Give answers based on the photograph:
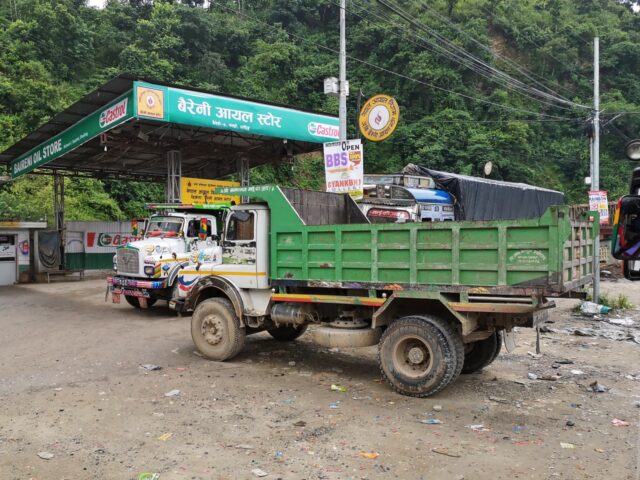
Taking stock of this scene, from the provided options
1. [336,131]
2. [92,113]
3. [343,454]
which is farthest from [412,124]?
[343,454]

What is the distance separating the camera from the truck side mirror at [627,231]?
4.88 m

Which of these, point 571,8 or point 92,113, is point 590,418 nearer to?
point 92,113

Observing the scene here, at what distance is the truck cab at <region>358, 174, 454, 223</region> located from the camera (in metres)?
15.3

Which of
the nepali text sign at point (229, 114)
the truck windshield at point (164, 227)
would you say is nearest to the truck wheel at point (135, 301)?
the truck windshield at point (164, 227)

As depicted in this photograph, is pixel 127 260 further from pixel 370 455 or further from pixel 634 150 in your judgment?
pixel 634 150

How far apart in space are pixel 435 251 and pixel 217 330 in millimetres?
3732

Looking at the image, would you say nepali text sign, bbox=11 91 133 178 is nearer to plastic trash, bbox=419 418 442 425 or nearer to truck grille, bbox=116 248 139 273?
truck grille, bbox=116 248 139 273

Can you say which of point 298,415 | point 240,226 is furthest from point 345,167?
point 298,415

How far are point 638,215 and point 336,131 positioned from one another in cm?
1133

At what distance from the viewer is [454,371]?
19.4 feet

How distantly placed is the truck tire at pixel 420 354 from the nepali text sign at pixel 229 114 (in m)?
8.44

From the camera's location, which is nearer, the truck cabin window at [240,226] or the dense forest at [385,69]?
the truck cabin window at [240,226]

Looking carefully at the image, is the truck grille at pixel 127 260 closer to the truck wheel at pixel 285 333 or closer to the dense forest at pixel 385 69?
the truck wheel at pixel 285 333

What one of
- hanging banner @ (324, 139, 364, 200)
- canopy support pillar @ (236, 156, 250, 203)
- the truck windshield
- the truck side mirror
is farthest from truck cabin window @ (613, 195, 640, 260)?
canopy support pillar @ (236, 156, 250, 203)
